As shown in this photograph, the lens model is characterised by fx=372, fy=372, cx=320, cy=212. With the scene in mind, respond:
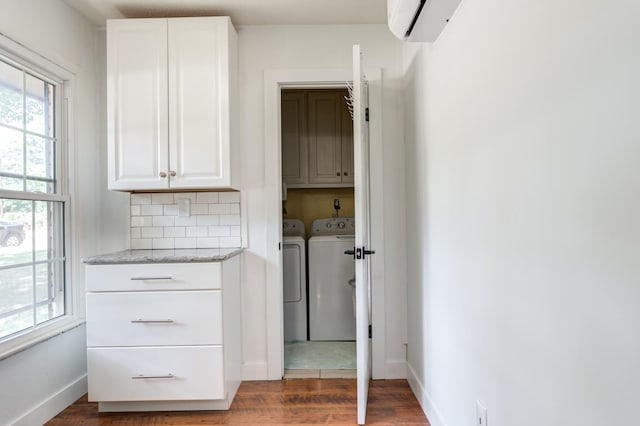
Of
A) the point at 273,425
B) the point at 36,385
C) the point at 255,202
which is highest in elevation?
the point at 255,202

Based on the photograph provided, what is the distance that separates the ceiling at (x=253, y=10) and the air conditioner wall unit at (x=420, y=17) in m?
0.70

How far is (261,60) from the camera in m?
2.49

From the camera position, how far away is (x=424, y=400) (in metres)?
2.02

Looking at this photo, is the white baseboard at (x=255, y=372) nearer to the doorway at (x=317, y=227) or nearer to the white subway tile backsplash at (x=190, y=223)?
the doorway at (x=317, y=227)

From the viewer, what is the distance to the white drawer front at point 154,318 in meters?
1.98

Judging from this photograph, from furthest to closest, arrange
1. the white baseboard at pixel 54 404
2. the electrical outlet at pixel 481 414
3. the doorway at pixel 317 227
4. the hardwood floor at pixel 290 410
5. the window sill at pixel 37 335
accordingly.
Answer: the doorway at pixel 317 227 < the hardwood floor at pixel 290 410 < the white baseboard at pixel 54 404 < the window sill at pixel 37 335 < the electrical outlet at pixel 481 414

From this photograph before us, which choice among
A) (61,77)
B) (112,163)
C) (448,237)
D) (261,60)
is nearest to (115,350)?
(112,163)

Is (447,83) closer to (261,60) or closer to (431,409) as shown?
(261,60)

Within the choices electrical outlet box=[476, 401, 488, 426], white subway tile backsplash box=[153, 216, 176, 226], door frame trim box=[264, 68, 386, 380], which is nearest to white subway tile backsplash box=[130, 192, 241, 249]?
white subway tile backsplash box=[153, 216, 176, 226]

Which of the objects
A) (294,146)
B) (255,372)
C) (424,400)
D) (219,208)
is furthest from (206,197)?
(424,400)

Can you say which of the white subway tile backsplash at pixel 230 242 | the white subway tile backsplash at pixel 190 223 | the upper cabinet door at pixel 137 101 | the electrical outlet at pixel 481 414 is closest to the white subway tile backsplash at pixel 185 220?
the white subway tile backsplash at pixel 190 223

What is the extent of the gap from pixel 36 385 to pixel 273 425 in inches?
48.6

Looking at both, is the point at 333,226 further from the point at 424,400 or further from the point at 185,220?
the point at 424,400

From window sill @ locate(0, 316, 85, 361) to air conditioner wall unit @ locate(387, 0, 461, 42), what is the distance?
2.30 meters
